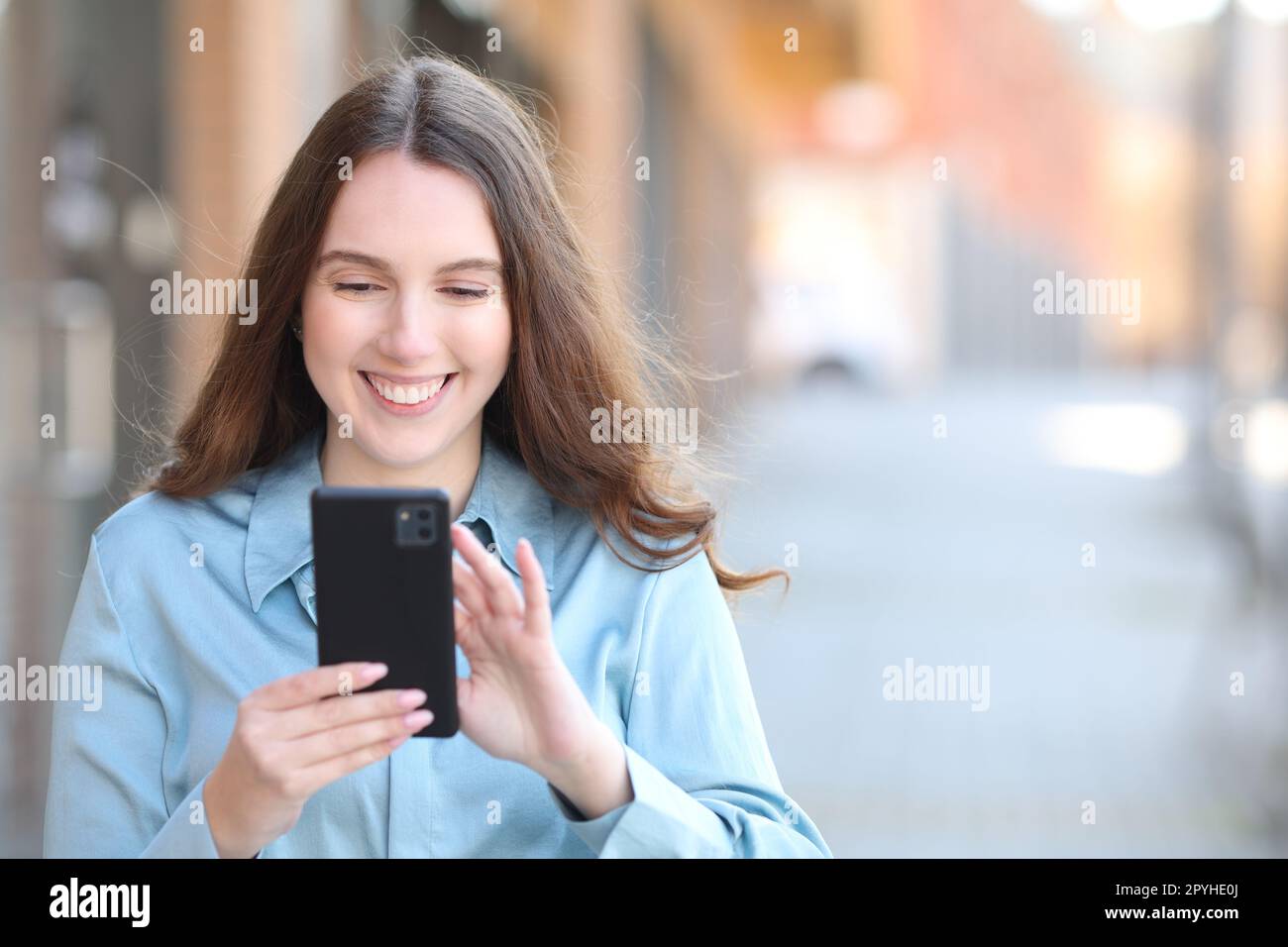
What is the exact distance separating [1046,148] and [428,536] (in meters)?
15.8

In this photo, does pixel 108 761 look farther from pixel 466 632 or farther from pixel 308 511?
pixel 466 632

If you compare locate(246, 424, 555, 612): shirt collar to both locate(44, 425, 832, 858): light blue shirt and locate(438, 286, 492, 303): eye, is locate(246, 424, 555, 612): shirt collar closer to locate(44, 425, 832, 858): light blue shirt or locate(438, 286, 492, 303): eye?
locate(44, 425, 832, 858): light blue shirt

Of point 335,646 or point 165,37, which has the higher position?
point 165,37

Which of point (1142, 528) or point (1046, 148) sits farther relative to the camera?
point (1046, 148)

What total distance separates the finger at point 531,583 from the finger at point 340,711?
12 cm

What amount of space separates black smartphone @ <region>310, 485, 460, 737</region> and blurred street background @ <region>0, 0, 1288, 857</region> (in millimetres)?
727

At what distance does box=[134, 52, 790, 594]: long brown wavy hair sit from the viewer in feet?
5.31

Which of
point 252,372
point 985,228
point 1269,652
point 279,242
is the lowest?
point 1269,652

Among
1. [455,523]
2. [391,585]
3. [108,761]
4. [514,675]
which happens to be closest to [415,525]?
[391,585]

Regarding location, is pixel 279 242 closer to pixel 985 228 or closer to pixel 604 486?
pixel 604 486

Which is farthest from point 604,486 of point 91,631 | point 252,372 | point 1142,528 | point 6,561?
point 1142,528

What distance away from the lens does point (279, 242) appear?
1685mm

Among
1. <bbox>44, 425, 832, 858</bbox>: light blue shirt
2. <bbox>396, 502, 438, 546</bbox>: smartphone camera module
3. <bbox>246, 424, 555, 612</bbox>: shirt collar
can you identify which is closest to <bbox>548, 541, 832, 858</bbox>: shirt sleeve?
<bbox>44, 425, 832, 858</bbox>: light blue shirt

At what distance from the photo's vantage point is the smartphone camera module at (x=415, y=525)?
1.32 m
